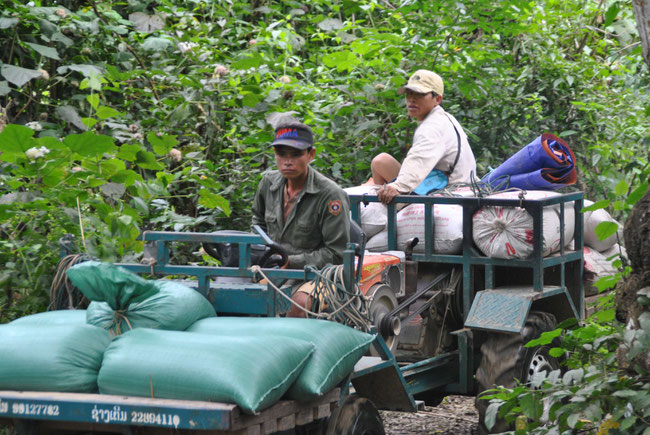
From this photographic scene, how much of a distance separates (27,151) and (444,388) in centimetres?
313


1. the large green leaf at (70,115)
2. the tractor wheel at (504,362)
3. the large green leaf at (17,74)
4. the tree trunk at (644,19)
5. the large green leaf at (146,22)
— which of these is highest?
the large green leaf at (146,22)

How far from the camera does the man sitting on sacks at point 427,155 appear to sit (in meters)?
6.34

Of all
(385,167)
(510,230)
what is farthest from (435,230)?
(385,167)

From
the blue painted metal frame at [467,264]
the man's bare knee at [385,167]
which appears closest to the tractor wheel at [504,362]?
the blue painted metal frame at [467,264]

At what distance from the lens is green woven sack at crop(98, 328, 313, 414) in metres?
3.39

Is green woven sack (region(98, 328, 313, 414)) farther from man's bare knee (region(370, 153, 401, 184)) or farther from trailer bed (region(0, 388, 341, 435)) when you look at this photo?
man's bare knee (region(370, 153, 401, 184))

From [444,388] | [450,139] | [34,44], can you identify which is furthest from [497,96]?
[34,44]

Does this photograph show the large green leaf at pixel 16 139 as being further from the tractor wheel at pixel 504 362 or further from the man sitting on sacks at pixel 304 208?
the tractor wheel at pixel 504 362

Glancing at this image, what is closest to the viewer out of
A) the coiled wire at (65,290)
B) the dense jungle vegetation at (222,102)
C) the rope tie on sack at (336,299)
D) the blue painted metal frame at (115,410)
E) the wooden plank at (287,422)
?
the blue painted metal frame at (115,410)

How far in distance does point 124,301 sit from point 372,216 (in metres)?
2.87

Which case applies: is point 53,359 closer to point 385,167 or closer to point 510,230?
point 510,230

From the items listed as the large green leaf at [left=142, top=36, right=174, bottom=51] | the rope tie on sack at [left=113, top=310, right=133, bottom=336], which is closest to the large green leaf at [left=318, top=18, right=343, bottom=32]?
the large green leaf at [left=142, top=36, right=174, bottom=51]

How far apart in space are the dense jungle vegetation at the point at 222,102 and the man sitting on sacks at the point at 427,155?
3.58ft

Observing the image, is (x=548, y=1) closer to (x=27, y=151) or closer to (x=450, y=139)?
(x=450, y=139)
